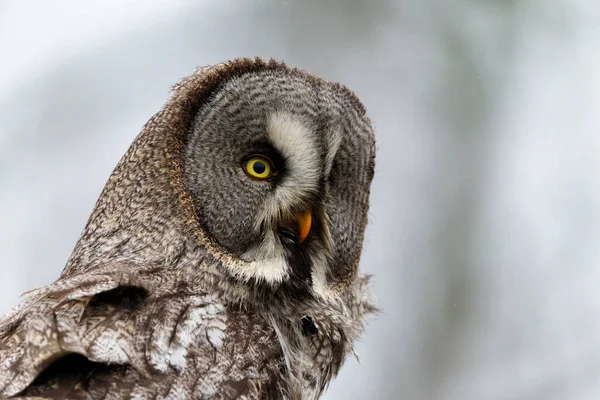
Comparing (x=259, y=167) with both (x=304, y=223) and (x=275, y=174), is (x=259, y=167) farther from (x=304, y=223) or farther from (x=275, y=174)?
(x=304, y=223)

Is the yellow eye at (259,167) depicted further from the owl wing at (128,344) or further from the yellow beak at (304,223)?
the owl wing at (128,344)

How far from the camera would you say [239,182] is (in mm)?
3254

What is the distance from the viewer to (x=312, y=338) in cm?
334

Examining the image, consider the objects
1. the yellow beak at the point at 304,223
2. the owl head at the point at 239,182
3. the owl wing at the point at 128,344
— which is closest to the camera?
the owl wing at the point at 128,344

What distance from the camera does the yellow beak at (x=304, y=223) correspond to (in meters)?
3.41

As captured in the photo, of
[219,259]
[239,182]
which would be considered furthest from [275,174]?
[219,259]

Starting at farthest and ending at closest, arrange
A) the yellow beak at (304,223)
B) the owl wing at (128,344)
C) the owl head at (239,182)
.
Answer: the yellow beak at (304,223) → the owl head at (239,182) → the owl wing at (128,344)

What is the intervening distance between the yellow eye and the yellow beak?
22 centimetres

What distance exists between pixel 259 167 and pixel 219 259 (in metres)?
0.43

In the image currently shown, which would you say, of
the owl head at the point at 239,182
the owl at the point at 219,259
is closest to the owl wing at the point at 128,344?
the owl at the point at 219,259

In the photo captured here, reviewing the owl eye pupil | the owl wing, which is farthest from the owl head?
the owl wing

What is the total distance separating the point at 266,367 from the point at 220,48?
514 cm

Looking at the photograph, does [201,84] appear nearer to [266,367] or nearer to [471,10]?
[266,367]

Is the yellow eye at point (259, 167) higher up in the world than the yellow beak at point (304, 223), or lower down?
higher up
